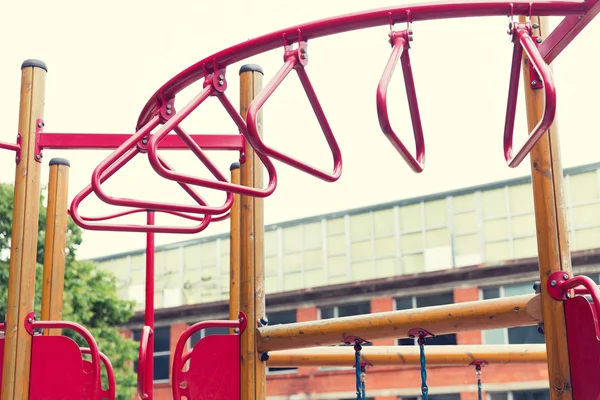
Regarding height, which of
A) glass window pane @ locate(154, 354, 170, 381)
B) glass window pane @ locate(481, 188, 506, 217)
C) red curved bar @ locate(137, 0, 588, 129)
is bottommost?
red curved bar @ locate(137, 0, 588, 129)

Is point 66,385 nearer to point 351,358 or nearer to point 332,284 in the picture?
point 351,358

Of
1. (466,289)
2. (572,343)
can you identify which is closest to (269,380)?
(466,289)

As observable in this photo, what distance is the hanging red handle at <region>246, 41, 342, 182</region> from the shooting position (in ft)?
10.3

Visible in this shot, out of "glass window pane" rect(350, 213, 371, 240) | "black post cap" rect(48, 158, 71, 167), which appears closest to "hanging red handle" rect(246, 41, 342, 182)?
"black post cap" rect(48, 158, 71, 167)

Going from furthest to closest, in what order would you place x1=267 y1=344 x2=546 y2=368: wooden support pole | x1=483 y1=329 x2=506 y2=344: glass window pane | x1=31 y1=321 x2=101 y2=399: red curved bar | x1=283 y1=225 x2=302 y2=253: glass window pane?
x1=283 y1=225 x2=302 y2=253: glass window pane → x1=483 y1=329 x2=506 y2=344: glass window pane → x1=267 y1=344 x2=546 y2=368: wooden support pole → x1=31 y1=321 x2=101 y2=399: red curved bar

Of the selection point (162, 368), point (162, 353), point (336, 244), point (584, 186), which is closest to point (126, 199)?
point (584, 186)

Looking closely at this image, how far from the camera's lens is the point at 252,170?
449 centimetres

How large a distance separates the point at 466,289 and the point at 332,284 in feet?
14.8

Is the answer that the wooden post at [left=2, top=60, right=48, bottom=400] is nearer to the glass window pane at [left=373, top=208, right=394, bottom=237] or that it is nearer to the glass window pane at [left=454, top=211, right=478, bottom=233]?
the glass window pane at [left=454, top=211, right=478, bottom=233]

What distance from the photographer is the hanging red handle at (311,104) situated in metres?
3.12

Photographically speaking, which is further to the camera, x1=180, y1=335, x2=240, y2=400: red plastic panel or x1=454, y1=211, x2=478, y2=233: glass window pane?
x1=454, y1=211, x2=478, y2=233: glass window pane

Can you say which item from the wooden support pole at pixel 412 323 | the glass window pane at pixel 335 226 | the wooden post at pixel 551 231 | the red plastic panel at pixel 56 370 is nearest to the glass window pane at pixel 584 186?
the glass window pane at pixel 335 226

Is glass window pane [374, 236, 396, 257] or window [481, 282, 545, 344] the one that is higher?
glass window pane [374, 236, 396, 257]

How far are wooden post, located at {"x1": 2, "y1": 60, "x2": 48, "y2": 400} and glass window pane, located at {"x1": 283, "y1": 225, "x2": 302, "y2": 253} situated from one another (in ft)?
77.6
